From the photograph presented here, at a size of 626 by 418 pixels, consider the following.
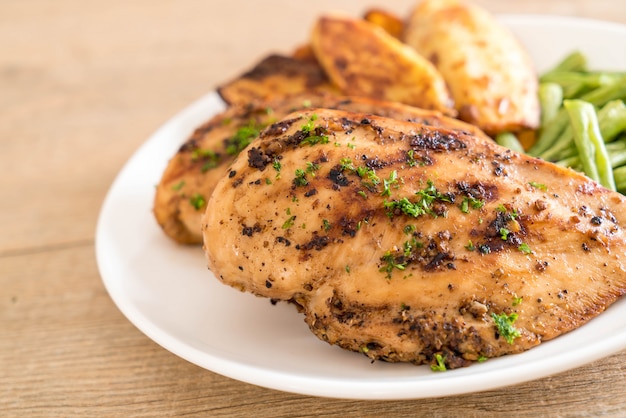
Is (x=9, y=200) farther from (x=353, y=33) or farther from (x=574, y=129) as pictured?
(x=574, y=129)

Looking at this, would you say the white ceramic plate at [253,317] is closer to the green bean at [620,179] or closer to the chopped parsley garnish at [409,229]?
the chopped parsley garnish at [409,229]

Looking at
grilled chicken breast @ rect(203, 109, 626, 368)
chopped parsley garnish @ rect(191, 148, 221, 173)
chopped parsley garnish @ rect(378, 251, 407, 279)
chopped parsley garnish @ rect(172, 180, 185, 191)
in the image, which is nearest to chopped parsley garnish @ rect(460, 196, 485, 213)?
grilled chicken breast @ rect(203, 109, 626, 368)

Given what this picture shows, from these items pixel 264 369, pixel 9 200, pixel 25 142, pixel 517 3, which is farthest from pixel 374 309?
pixel 517 3

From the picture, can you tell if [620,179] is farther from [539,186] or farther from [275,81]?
[275,81]

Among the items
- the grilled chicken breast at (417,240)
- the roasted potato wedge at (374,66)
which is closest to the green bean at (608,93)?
the roasted potato wedge at (374,66)

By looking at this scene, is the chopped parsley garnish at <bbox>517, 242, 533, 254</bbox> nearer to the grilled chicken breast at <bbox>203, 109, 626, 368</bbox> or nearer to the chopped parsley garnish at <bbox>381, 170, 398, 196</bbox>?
the grilled chicken breast at <bbox>203, 109, 626, 368</bbox>

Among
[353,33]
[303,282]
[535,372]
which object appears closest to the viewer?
[535,372]
